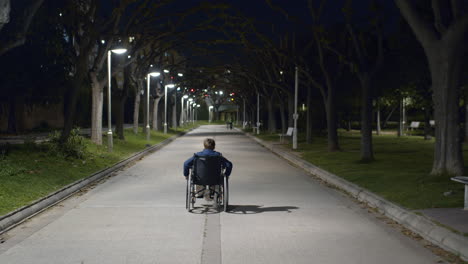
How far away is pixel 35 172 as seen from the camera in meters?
14.6

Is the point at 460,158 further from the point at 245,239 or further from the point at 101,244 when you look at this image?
the point at 101,244

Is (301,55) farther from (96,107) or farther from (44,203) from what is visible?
(44,203)

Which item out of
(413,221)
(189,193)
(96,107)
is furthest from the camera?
(96,107)

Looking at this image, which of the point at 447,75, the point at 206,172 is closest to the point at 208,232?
the point at 206,172

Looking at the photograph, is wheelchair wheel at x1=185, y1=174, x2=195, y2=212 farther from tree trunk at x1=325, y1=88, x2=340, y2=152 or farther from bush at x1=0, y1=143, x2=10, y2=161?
tree trunk at x1=325, y1=88, x2=340, y2=152

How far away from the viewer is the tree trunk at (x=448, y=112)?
13.8 metres

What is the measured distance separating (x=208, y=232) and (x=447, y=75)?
8.41 m

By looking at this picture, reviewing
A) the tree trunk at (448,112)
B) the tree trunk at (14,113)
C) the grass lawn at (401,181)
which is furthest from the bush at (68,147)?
the tree trunk at (14,113)

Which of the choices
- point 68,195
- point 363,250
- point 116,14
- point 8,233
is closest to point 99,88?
point 116,14

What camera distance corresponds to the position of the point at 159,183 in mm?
15023

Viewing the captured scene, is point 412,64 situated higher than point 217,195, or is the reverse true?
point 412,64

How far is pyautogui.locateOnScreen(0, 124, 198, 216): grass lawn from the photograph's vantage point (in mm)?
11219

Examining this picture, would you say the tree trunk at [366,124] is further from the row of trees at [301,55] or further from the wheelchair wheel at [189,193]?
the wheelchair wheel at [189,193]

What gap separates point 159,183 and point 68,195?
9.58 ft
